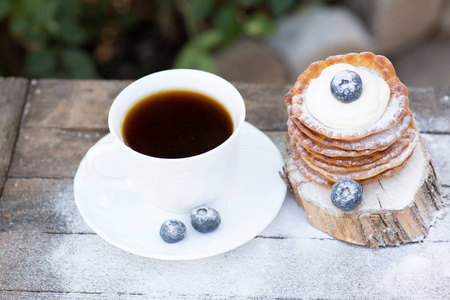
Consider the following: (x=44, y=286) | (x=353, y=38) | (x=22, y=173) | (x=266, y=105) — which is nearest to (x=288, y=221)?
(x=266, y=105)

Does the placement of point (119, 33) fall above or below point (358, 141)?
below

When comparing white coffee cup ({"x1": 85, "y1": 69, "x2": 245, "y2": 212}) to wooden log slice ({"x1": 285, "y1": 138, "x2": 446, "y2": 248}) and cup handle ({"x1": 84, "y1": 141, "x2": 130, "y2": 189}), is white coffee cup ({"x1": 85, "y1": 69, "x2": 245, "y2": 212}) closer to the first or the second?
cup handle ({"x1": 84, "y1": 141, "x2": 130, "y2": 189})

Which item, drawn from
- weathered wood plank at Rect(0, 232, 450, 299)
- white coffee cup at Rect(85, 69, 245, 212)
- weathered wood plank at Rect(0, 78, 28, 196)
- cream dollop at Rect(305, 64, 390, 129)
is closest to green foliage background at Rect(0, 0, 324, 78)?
weathered wood plank at Rect(0, 78, 28, 196)

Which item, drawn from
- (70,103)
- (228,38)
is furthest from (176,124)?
(228,38)

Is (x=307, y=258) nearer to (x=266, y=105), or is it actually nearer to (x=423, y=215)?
(x=423, y=215)

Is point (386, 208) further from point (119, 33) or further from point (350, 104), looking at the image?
point (119, 33)

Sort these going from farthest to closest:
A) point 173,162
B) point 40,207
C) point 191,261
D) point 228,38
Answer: point 228,38 < point 40,207 < point 191,261 < point 173,162

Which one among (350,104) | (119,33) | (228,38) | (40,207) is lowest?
(119,33)

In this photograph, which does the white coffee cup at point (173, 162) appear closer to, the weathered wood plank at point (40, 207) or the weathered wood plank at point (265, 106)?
the weathered wood plank at point (40, 207)
